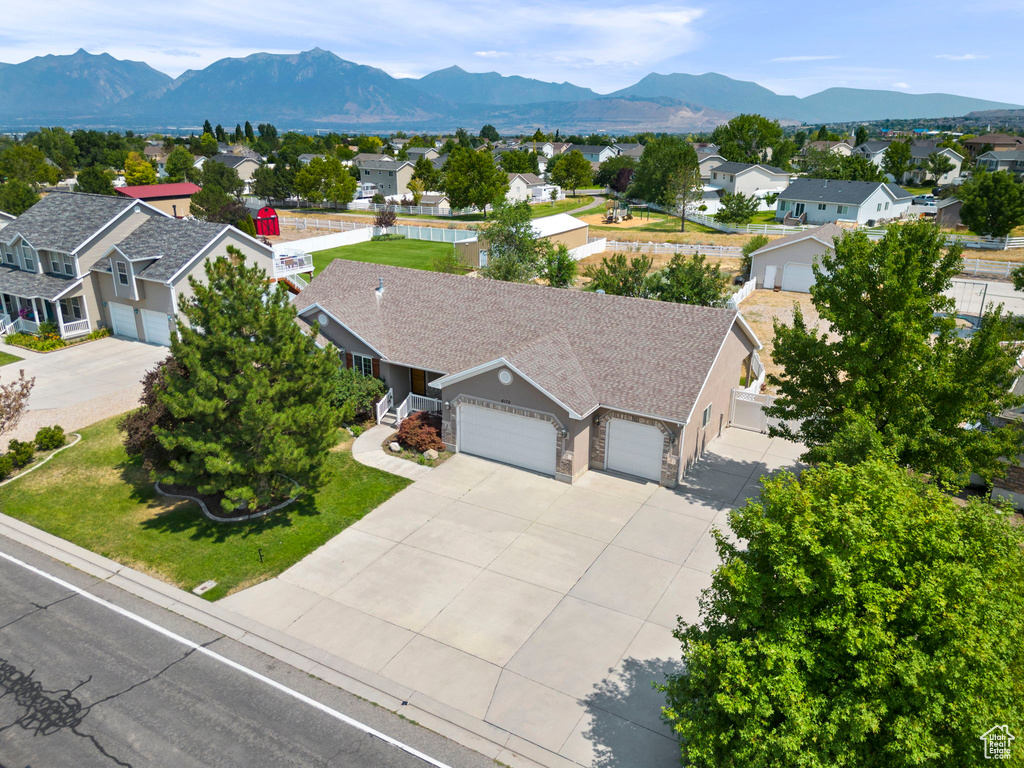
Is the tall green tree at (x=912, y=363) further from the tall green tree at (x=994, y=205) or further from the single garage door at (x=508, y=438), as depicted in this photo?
the tall green tree at (x=994, y=205)

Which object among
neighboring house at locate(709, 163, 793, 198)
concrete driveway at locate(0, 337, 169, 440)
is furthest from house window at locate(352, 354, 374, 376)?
neighboring house at locate(709, 163, 793, 198)

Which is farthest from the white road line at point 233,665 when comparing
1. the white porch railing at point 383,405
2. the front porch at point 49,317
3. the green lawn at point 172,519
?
the front porch at point 49,317

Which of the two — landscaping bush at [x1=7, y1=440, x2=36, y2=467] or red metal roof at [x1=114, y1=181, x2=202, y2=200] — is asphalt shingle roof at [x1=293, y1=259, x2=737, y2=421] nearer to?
landscaping bush at [x1=7, y1=440, x2=36, y2=467]

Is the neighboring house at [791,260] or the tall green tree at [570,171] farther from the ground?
the tall green tree at [570,171]

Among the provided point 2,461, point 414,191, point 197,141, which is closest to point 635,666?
point 2,461

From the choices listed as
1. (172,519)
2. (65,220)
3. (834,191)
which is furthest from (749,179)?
(172,519)

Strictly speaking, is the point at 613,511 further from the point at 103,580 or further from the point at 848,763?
the point at 103,580
